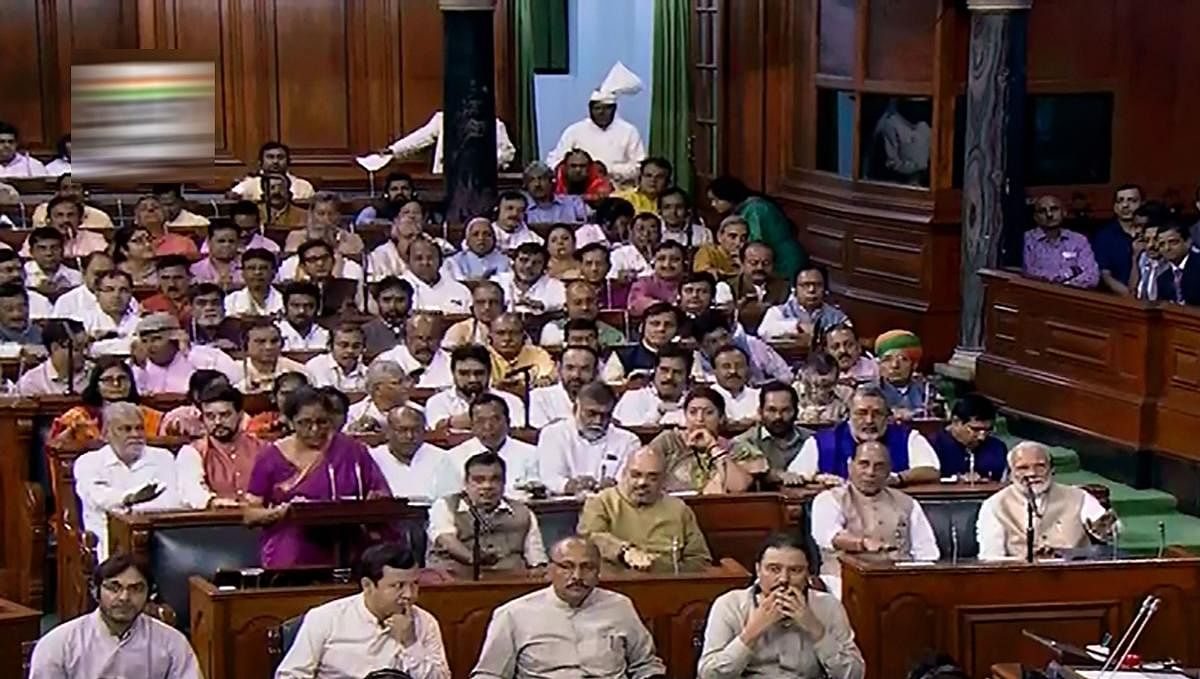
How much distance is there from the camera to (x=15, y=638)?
761 centimetres

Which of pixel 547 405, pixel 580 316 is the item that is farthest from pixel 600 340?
pixel 547 405

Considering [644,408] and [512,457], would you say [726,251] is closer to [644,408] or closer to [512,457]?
[644,408]

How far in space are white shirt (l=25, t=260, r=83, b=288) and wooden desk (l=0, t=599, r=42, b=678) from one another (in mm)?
5927

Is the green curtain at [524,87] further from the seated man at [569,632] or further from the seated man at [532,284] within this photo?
the seated man at [569,632]

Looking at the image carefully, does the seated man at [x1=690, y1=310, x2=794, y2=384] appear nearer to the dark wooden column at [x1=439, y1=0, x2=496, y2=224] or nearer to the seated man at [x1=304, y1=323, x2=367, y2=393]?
the seated man at [x1=304, y1=323, x2=367, y2=393]

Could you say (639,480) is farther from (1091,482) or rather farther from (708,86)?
(708,86)

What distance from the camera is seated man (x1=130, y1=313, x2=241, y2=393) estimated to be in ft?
36.5

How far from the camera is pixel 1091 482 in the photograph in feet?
38.9

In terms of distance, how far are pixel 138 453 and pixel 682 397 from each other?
284 centimetres

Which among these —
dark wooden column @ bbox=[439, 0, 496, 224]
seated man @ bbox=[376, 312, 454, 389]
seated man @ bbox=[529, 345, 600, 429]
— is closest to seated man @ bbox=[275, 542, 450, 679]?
seated man @ bbox=[529, 345, 600, 429]

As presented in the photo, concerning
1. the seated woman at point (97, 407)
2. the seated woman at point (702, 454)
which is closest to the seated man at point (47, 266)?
the seated woman at point (97, 407)

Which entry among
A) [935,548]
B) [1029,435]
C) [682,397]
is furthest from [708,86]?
[935,548]

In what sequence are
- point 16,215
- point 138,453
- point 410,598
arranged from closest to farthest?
point 410,598 → point 138,453 → point 16,215

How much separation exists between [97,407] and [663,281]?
14.7 feet
